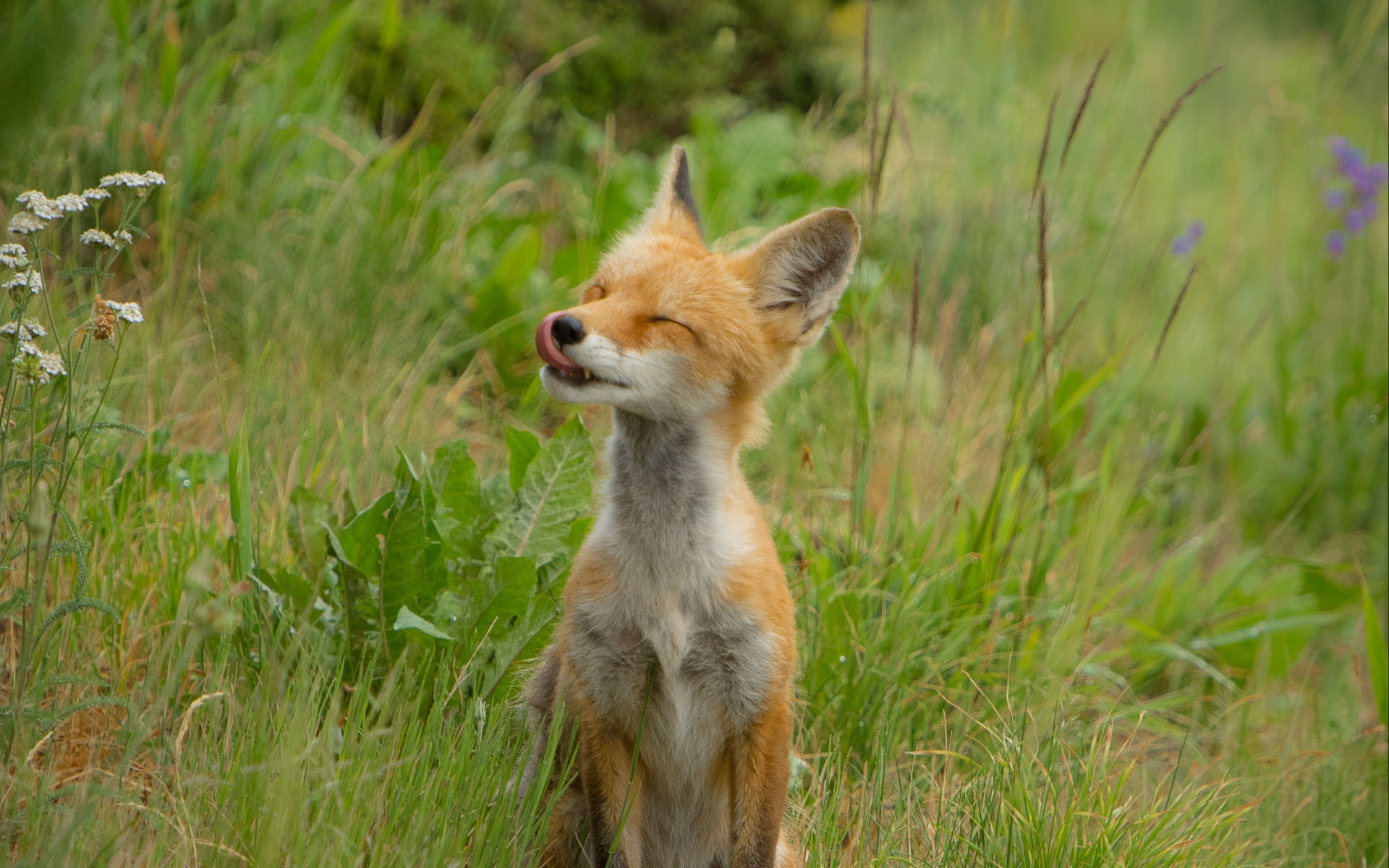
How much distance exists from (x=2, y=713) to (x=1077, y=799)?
98.5 inches

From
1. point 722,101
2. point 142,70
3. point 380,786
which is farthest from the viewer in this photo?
point 722,101

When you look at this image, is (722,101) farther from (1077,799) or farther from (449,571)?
(1077,799)

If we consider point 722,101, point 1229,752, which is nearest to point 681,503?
point 1229,752

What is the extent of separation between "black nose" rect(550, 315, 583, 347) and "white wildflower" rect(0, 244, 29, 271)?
112 centimetres

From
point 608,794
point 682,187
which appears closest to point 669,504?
point 608,794

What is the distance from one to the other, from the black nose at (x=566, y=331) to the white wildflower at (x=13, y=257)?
1.12 m

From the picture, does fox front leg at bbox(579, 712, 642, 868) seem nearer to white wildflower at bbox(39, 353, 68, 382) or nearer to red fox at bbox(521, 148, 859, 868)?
red fox at bbox(521, 148, 859, 868)

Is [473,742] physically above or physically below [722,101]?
below

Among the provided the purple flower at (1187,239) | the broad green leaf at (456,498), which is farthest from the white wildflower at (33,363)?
the purple flower at (1187,239)

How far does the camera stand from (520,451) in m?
3.60

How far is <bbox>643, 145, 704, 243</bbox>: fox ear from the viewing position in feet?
10.8

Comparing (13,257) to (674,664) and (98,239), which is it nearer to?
(98,239)

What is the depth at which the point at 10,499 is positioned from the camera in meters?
2.97

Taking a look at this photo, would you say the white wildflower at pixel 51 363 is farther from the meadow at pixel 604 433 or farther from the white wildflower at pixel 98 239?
the white wildflower at pixel 98 239
